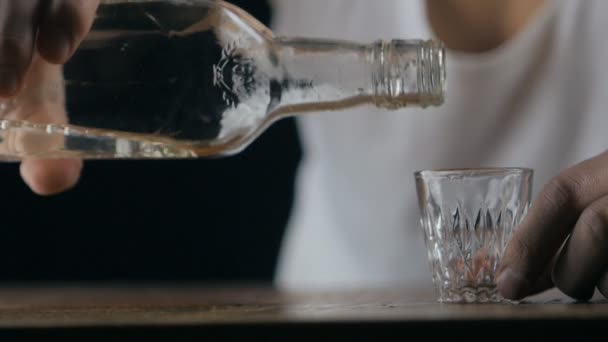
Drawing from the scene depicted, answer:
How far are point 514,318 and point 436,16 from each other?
1.00m

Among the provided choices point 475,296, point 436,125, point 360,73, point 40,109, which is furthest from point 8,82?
point 436,125

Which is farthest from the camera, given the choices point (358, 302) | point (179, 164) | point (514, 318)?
point (179, 164)

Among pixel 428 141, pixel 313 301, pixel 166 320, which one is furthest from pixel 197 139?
pixel 428 141

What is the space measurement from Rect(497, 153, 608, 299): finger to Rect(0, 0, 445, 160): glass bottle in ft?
0.75

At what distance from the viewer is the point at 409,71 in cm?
80

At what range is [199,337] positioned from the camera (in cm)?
54

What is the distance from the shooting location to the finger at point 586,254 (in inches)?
27.0

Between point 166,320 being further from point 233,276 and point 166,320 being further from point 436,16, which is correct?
point 233,276

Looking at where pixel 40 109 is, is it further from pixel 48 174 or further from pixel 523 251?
pixel 523 251

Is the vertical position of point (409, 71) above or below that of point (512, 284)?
above

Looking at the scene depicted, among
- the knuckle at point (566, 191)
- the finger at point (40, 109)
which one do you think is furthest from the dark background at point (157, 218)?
the knuckle at point (566, 191)

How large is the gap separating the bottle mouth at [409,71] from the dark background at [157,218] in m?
1.42

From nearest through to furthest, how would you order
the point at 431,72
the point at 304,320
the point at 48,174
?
1. the point at 304,320
2. the point at 431,72
3. the point at 48,174

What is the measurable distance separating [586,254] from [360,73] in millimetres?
244
